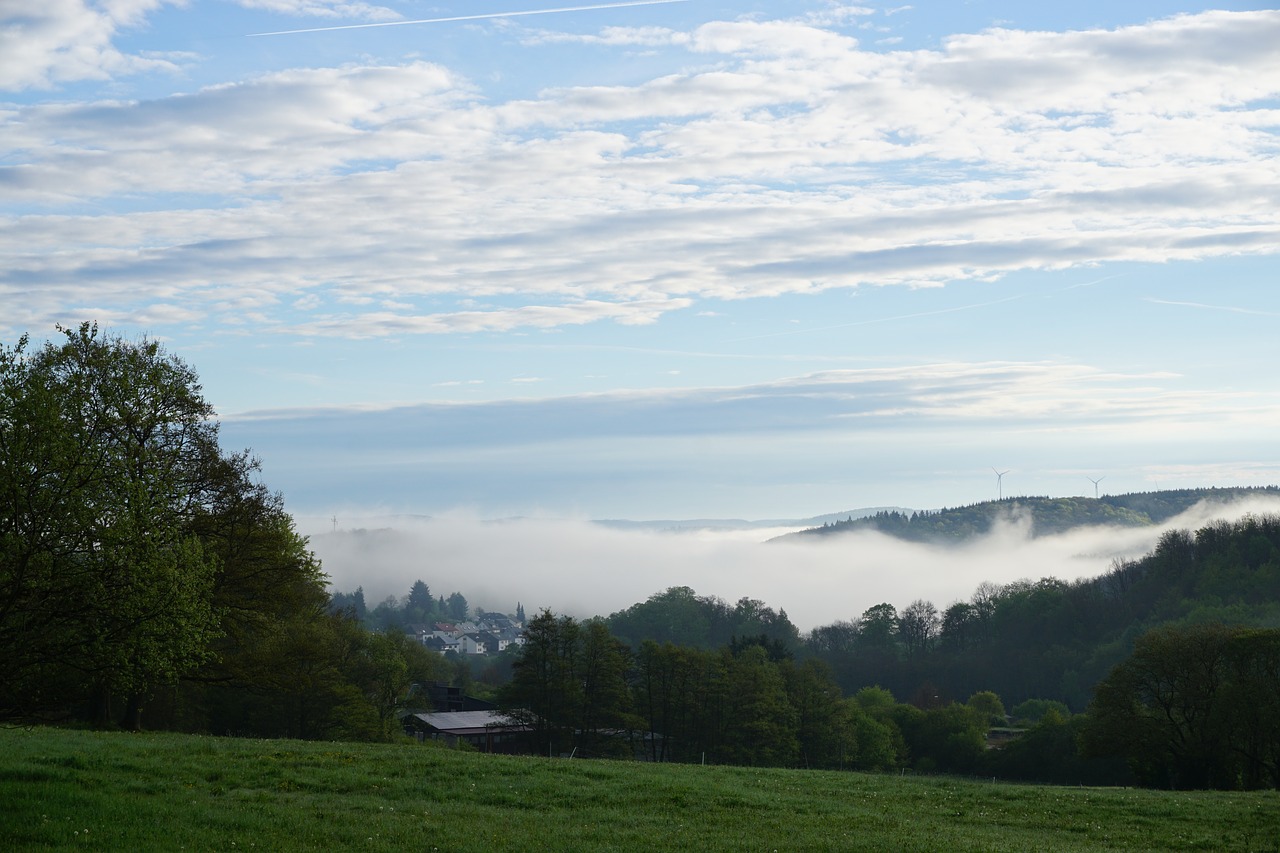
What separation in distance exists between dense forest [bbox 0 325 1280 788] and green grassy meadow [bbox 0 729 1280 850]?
2.16 metres

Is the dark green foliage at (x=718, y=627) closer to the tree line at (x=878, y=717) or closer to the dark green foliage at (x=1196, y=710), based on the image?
the tree line at (x=878, y=717)

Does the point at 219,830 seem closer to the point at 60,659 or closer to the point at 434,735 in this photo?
the point at 60,659

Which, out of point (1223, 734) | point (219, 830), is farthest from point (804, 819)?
point (1223, 734)

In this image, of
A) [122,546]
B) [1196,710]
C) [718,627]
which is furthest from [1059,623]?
[122,546]

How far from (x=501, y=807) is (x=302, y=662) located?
2743cm

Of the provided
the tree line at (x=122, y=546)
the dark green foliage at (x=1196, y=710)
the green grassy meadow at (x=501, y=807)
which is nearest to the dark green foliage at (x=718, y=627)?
the dark green foliage at (x=1196, y=710)

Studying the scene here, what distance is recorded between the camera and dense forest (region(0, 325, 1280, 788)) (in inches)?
807

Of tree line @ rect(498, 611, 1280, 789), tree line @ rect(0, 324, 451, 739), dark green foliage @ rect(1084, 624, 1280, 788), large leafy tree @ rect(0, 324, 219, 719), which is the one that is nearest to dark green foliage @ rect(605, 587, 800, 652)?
tree line @ rect(498, 611, 1280, 789)

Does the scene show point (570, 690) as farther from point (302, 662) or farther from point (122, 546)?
point (122, 546)

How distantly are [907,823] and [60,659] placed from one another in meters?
17.7

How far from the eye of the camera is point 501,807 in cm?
2398

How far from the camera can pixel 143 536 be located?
73.9ft

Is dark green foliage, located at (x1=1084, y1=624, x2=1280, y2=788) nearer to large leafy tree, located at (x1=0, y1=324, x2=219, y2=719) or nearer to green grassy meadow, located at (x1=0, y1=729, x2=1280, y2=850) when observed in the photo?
green grassy meadow, located at (x1=0, y1=729, x2=1280, y2=850)

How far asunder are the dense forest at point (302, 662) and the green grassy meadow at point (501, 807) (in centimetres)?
216
